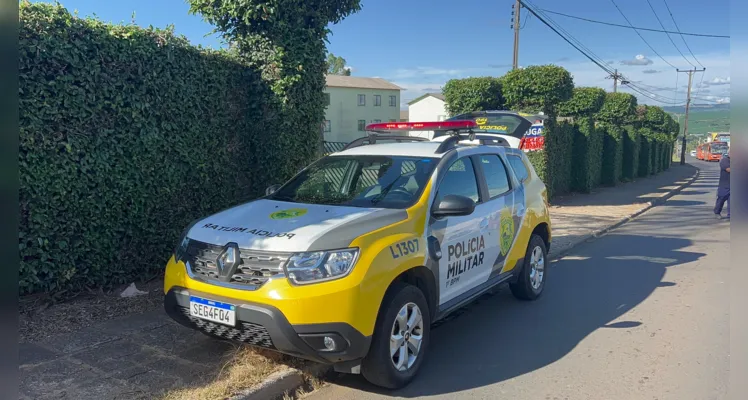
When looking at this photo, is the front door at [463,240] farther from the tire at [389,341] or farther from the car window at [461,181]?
the tire at [389,341]

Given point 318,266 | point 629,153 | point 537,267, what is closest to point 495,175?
point 537,267

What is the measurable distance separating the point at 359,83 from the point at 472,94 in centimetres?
4609

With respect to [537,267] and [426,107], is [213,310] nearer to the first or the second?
[537,267]

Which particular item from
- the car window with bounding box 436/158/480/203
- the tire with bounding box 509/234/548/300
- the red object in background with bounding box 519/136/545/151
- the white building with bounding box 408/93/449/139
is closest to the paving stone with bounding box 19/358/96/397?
the car window with bounding box 436/158/480/203

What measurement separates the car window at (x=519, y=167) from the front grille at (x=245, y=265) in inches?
133

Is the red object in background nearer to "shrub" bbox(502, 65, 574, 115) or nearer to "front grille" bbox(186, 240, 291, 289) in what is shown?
"shrub" bbox(502, 65, 574, 115)

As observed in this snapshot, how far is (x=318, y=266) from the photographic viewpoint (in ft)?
11.8

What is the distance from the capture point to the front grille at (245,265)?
367cm

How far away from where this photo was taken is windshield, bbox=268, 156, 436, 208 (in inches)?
179

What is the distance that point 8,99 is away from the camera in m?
1.41

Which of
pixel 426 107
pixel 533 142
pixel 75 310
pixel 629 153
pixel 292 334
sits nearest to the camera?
pixel 292 334

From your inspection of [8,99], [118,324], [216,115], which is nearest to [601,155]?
[216,115]

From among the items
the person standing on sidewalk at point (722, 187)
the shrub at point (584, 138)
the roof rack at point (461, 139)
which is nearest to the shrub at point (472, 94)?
the shrub at point (584, 138)

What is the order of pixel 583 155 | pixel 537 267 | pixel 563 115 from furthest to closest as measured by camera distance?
pixel 563 115, pixel 583 155, pixel 537 267
